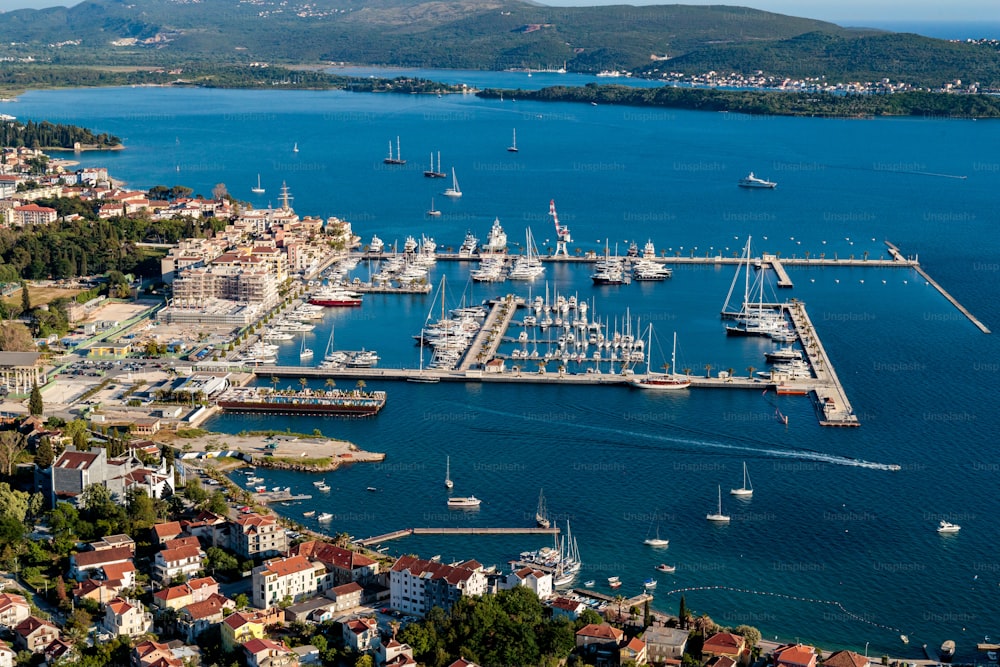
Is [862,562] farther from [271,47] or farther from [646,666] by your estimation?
[271,47]

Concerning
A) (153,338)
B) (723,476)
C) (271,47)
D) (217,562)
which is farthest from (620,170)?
(271,47)

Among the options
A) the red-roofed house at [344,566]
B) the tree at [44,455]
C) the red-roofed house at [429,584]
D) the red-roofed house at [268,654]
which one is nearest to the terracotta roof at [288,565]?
the red-roofed house at [344,566]

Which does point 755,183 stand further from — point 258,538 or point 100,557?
point 100,557

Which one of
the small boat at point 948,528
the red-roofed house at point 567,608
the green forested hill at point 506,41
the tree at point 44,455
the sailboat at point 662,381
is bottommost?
the small boat at point 948,528

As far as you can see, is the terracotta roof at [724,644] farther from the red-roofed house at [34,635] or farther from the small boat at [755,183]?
the small boat at [755,183]

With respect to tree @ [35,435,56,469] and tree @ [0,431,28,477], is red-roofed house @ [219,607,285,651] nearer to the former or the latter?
tree @ [35,435,56,469]

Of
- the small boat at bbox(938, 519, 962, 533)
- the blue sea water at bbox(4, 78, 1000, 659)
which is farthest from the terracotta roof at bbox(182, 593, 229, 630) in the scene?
the small boat at bbox(938, 519, 962, 533)
